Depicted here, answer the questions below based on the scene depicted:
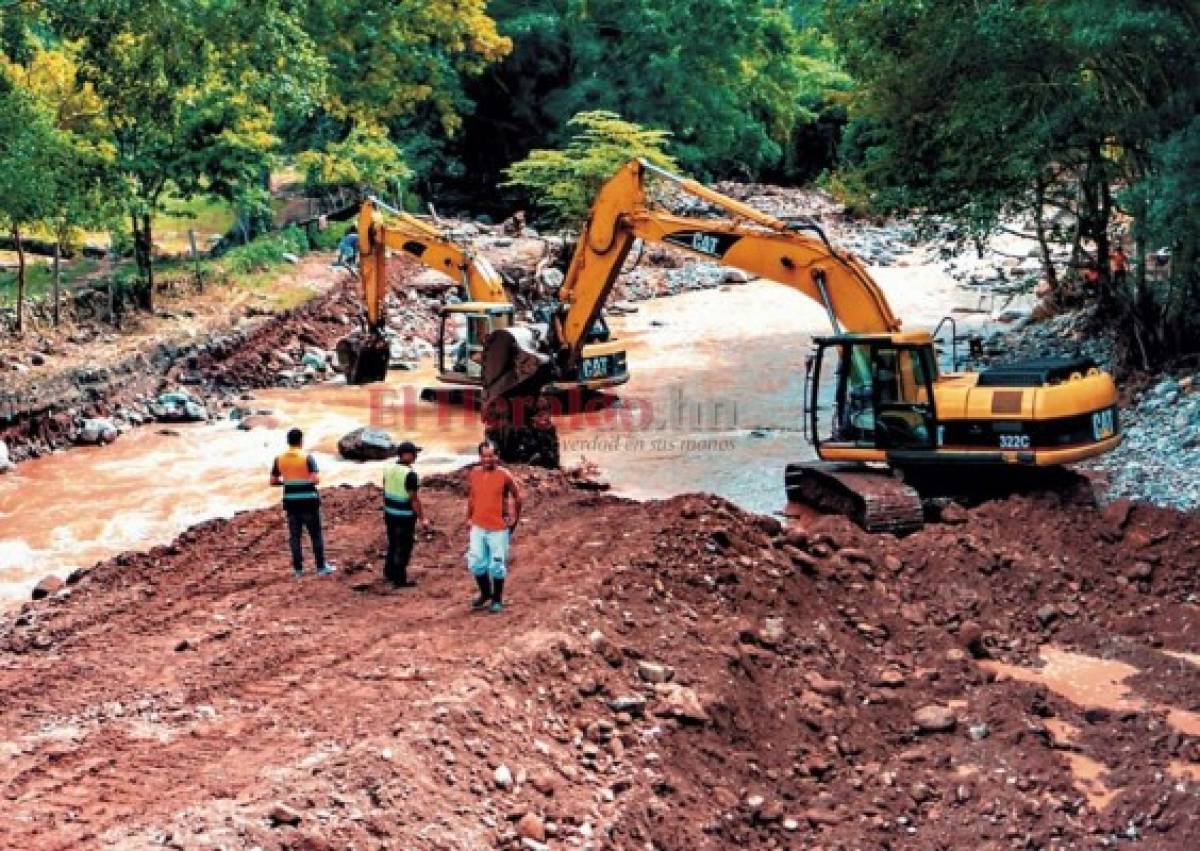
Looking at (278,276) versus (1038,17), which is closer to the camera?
(1038,17)

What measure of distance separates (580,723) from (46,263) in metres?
22.0

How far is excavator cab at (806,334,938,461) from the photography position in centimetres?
1338

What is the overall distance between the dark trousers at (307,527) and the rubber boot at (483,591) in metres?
1.94

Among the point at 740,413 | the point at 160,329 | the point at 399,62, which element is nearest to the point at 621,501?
the point at 740,413

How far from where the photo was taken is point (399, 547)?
36.9ft

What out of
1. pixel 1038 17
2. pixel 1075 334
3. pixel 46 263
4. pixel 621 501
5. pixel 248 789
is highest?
pixel 1038 17

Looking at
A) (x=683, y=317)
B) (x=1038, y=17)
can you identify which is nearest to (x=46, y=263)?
(x=683, y=317)

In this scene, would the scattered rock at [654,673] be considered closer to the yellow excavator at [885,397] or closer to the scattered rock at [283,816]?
the scattered rock at [283,816]

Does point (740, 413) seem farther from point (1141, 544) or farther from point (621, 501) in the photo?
point (1141, 544)

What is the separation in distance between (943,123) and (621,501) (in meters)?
9.37

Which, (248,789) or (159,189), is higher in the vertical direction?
(159,189)

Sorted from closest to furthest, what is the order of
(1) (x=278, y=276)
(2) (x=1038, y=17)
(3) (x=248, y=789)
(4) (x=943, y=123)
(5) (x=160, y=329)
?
(3) (x=248, y=789), (2) (x=1038, y=17), (4) (x=943, y=123), (5) (x=160, y=329), (1) (x=278, y=276)

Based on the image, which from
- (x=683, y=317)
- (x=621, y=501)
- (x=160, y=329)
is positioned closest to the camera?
(x=621, y=501)

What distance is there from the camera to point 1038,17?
55.4ft
